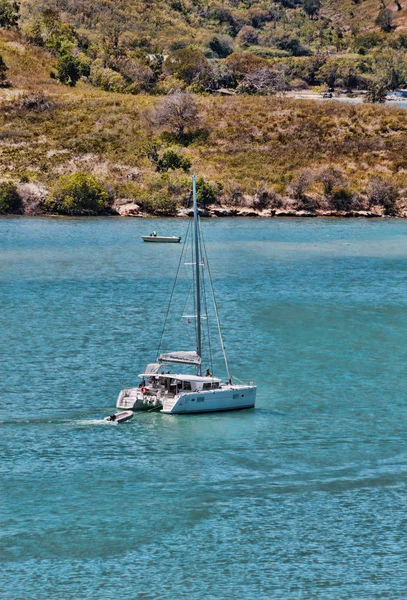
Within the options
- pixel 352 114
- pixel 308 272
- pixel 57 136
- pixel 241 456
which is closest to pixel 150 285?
pixel 308 272

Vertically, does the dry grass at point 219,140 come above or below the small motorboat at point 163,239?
above

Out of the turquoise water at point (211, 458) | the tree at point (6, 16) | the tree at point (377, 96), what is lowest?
the turquoise water at point (211, 458)

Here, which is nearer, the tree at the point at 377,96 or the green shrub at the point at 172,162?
the green shrub at the point at 172,162

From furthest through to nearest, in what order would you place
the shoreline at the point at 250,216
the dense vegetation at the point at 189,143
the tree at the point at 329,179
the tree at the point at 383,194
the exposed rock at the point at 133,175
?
the exposed rock at the point at 133,175
the tree at the point at 329,179
the dense vegetation at the point at 189,143
the tree at the point at 383,194
the shoreline at the point at 250,216

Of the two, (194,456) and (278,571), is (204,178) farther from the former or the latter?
(278,571)

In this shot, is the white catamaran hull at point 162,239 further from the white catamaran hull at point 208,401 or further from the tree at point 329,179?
the white catamaran hull at point 208,401

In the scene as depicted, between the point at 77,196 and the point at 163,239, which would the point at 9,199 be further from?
the point at 163,239

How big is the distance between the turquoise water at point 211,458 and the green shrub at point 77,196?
5273 centimetres

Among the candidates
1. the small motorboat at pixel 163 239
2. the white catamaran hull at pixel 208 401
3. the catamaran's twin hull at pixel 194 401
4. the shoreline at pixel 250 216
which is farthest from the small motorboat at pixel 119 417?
the shoreline at pixel 250 216

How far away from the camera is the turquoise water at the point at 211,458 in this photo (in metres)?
38.4

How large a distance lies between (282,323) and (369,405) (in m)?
20.2

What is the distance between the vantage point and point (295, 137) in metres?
165

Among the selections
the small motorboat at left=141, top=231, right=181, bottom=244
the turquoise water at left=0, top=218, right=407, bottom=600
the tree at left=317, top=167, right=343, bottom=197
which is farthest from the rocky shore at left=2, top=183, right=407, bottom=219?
the turquoise water at left=0, top=218, right=407, bottom=600

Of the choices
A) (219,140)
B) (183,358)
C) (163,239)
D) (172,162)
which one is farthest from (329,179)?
(183,358)
